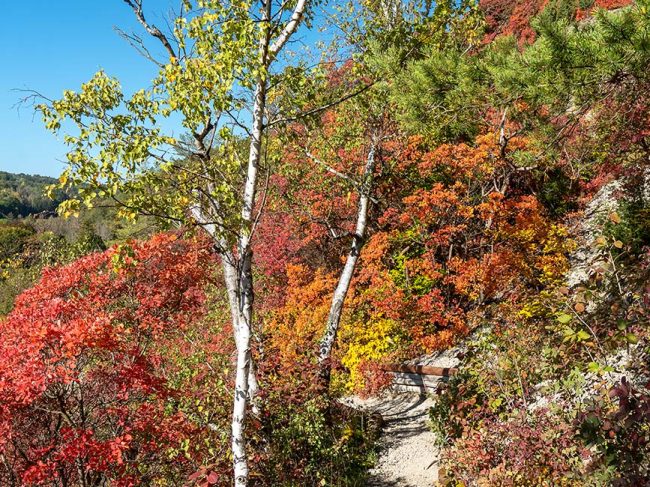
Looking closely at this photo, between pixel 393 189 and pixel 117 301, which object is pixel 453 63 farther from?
pixel 393 189

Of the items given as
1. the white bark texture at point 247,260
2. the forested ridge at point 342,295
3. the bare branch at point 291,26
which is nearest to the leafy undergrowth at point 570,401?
the forested ridge at point 342,295

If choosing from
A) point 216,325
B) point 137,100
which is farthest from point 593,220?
point 137,100

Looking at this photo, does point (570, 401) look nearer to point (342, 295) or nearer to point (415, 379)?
→ point (342, 295)

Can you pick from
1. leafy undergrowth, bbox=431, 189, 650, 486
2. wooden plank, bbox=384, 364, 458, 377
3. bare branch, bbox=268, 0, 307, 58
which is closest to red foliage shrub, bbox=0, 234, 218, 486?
bare branch, bbox=268, 0, 307, 58

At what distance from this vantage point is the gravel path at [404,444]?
675 centimetres

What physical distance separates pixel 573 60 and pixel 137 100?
12.7ft

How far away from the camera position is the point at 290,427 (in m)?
6.29

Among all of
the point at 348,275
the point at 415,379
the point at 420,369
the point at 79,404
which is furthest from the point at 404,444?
the point at 79,404

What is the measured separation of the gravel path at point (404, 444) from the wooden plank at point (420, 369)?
1.82 ft

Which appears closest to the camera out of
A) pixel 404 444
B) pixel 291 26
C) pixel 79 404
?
pixel 291 26

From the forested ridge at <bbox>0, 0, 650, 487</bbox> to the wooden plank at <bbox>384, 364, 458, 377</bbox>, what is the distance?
0.42ft

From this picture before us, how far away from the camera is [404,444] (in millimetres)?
7965

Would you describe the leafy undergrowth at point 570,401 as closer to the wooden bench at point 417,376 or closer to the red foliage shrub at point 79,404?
the wooden bench at point 417,376

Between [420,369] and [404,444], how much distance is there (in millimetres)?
2256
